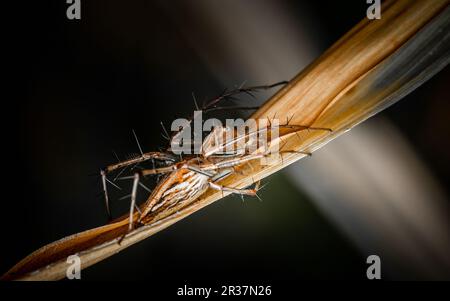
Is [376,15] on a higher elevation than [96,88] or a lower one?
lower

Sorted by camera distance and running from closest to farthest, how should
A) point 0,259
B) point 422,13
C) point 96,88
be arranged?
point 422,13 < point 0,259 < point 96,88

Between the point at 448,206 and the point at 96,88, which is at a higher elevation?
the point at 96,88

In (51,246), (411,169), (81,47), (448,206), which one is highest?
(81,47)

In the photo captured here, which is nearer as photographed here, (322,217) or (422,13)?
(422,13)

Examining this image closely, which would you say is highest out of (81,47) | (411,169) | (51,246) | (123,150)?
(81,47)

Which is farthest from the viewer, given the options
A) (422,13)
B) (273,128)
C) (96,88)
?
(96,88)

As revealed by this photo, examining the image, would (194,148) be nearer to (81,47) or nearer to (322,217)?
(322,217)

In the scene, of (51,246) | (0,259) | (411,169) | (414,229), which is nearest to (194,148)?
(51,246)

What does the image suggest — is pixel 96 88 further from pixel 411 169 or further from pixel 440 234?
pixel 440 234

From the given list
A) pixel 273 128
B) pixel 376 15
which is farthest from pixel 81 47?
pixel 376 15
